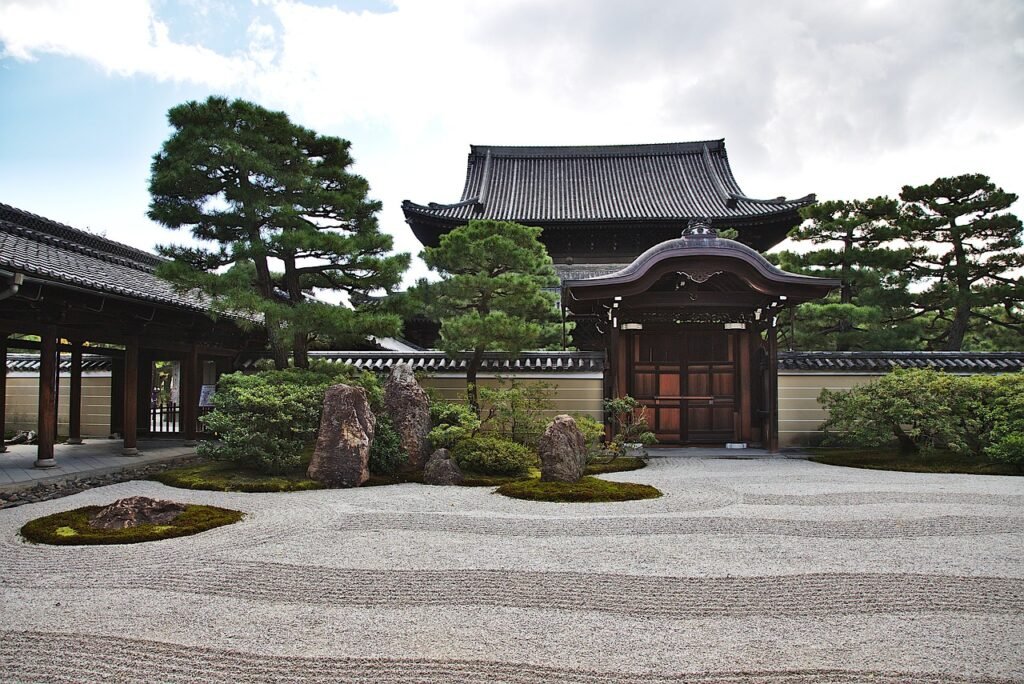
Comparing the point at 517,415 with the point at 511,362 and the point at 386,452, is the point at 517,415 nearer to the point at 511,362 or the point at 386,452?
the point at 386,452

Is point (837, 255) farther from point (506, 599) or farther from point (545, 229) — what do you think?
point (506, 599)

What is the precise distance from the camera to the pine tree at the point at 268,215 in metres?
9.45

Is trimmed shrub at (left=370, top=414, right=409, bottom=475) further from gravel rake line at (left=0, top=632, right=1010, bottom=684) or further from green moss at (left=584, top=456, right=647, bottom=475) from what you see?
gravel rake line at (left=0, top=632, right=1010, bottom=684)

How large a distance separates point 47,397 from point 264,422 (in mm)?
3261

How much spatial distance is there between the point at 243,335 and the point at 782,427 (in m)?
11.3

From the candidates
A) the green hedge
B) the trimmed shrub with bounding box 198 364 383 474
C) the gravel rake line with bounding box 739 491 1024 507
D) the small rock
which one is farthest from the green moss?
the small rock

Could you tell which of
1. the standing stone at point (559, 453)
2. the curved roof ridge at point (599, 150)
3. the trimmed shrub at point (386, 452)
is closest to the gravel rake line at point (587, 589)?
the standing stone at point (559, 453)

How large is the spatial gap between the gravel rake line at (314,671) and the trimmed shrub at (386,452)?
18.2 ft

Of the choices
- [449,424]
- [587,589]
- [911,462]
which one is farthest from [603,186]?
[587,589]

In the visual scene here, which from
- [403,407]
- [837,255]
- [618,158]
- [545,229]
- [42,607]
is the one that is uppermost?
A: [618,158]

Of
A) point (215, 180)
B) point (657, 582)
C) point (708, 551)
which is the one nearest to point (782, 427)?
point (708, 551)

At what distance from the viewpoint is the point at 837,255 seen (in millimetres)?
14992

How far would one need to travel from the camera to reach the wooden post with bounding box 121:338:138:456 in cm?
1062

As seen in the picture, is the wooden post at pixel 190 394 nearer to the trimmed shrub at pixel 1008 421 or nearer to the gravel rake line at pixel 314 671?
the gravel rake line at pixel 314 671
